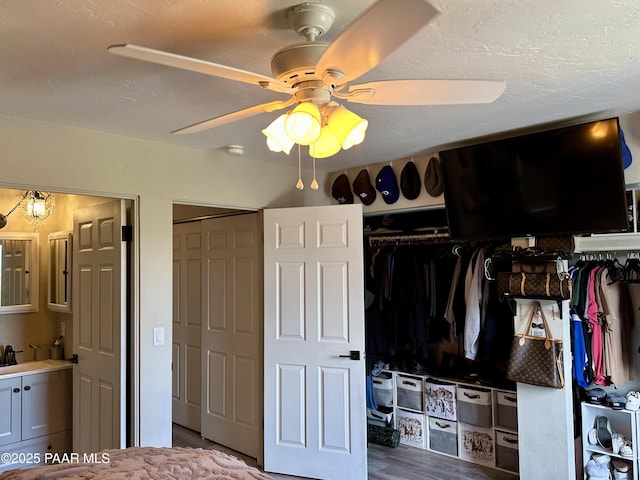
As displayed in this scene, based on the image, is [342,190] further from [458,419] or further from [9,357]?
[9,357]

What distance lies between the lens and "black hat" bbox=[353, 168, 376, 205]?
152 inches

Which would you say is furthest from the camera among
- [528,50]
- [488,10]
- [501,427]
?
[501,427]

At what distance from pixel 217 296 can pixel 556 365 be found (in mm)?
2667

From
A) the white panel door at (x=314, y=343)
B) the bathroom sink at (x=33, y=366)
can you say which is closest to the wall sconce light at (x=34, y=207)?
the bathroom sink at (x=33, y=366)

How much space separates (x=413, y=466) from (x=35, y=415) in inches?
115

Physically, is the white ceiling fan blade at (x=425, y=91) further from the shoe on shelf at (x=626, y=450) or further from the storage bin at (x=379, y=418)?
the storage bin at (x=379, y=418)

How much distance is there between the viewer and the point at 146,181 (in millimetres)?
2938

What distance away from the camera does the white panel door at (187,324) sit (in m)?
4.24

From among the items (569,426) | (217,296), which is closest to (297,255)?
(217,296)

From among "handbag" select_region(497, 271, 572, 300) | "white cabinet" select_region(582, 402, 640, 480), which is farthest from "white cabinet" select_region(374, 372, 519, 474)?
"handbag" select_region(497, 271, 572, 300)

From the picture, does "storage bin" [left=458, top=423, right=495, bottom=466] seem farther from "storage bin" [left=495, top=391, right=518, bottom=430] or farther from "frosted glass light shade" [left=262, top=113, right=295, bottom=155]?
"frosted glass light shade" [left=262, top=113, right=295, bottom=155]

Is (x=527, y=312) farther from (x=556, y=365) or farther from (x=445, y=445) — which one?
(x=445, y=445)

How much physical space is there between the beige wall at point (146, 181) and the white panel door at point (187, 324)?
41.4 inches

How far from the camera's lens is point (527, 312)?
2945 mm
